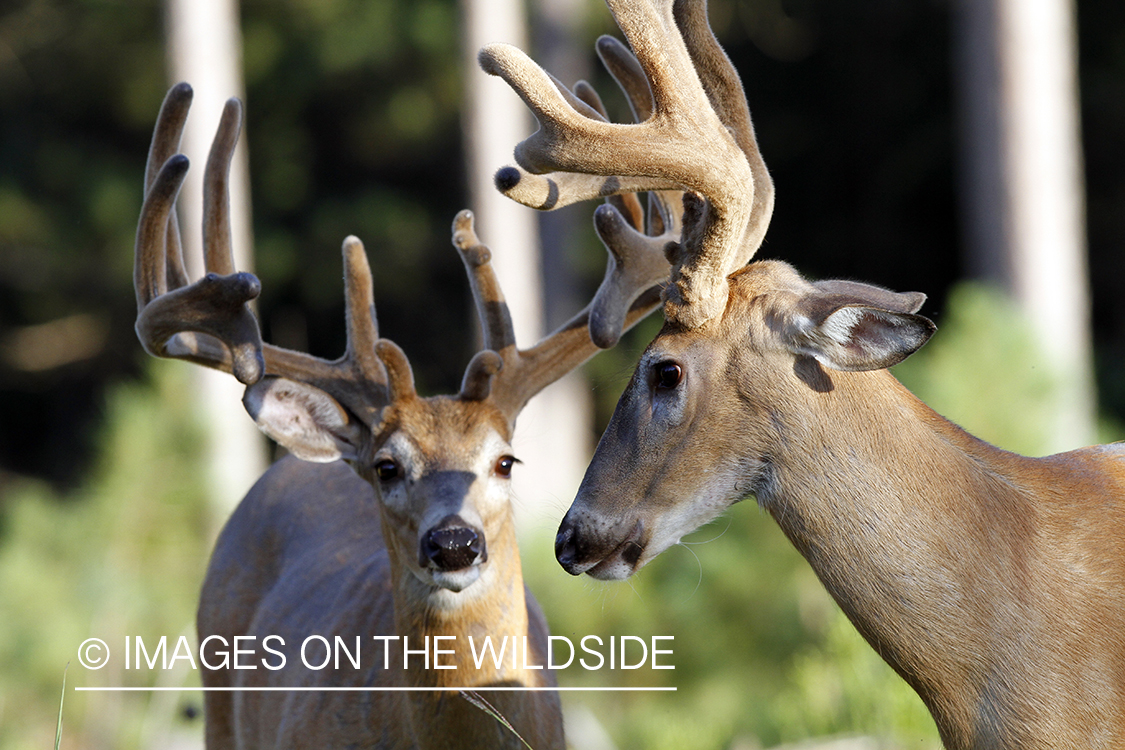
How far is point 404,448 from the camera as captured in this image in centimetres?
389

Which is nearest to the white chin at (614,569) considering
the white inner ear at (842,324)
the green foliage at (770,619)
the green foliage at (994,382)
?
the white inner ear at (842,324)

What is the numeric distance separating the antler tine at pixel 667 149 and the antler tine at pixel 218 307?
4.40 feet

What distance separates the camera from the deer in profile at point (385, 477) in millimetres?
3719

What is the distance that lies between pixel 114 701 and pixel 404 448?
3.91 meters

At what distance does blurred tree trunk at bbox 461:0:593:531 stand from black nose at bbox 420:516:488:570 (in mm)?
8059

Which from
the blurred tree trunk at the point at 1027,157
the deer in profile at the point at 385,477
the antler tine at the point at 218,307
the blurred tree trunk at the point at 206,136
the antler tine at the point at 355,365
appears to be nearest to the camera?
the deer in profile at the point at 385,477

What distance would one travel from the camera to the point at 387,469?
388cm

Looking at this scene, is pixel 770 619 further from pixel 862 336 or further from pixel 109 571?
pixel 862 336

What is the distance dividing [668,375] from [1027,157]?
625cm

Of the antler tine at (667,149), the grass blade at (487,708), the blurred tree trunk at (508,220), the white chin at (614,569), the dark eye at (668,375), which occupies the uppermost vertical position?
the blurred tree trunk at (508,220)

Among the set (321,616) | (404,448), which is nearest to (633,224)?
(404,448)

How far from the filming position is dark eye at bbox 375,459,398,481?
388 centimetres

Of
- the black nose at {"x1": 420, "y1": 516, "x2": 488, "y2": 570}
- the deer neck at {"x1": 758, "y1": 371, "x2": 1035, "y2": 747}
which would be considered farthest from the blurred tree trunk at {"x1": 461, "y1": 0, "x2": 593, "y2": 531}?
the deer neck at {"x1": 758, "y1": 371, "x2": 1035, "y2": 747}

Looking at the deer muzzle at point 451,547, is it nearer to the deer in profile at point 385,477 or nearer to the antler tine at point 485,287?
the deer in profile at point 385,477
